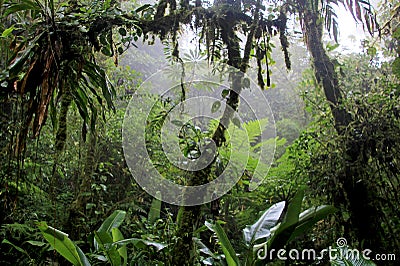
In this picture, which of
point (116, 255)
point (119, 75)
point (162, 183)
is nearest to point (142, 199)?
point (162, 183)

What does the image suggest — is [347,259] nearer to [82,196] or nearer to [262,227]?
[262,227]

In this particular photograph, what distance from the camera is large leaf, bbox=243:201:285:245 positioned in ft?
5.31

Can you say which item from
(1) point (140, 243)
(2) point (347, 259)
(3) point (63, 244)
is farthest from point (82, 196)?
(2) point (347, 259)

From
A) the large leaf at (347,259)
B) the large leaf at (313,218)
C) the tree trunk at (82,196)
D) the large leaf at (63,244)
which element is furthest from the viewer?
the tree trunk at (82,196)

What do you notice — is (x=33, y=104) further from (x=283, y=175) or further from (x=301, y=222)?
(x=283, y=175)

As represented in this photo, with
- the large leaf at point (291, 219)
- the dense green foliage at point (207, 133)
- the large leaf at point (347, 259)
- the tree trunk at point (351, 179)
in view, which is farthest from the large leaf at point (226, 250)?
the tree trunk at point (351, 179)

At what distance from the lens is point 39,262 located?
2475 millimetres

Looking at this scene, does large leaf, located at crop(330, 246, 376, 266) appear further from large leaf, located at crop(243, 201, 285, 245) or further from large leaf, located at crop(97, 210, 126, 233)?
large leaf, located at crop(97, 210, 126, 233)

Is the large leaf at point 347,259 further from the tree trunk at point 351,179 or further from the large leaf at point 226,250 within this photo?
the tree trunk at point 351,179

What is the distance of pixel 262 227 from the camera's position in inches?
66.1

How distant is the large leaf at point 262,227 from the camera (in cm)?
162

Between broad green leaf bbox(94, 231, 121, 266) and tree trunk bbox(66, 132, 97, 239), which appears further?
tree trunk bbox(66, 132, 97, 239)

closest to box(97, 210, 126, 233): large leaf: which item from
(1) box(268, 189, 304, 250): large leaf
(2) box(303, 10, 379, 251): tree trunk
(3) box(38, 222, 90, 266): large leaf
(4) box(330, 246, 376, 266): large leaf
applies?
(3) box(38, 222, 90, 266): large leaf

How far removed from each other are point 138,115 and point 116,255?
2.12 meters
